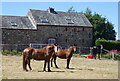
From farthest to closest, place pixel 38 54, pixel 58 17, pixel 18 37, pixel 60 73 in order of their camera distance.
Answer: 1. pixel 58 17
2. pixel 18 37
3. pixel 38 54
4. pixel 60 73

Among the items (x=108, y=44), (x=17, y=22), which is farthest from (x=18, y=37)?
(x=108, y=44)

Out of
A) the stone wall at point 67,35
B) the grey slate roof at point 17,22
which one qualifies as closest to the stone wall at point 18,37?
the grey slate roof at point 17,22

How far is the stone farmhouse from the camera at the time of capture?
137 ft

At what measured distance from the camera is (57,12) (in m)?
47.9

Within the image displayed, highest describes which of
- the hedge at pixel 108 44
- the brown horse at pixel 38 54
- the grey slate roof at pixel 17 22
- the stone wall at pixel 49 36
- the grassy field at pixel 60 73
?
the grey slate roof at pixel 17 22

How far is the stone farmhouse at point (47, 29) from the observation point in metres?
41.8

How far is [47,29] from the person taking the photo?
4422 centimetres

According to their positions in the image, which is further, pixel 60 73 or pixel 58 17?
pixel 58 17

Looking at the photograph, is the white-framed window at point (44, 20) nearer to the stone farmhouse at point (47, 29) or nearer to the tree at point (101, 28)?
the stone farmhouse at point (47, 29)

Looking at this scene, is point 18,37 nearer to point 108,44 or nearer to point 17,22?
point 17,22

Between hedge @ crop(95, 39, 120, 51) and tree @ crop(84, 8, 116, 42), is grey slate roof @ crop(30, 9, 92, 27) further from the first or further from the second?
tree @ crop(84, 8, 116, 42)

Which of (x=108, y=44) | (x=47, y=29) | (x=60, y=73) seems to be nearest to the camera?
(x=60, y=73)

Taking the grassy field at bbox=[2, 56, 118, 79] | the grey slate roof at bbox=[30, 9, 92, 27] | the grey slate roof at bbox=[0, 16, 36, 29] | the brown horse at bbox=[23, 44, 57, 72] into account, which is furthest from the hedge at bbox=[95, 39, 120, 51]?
the brown horse at bbox=[23, 44, 57, 72]

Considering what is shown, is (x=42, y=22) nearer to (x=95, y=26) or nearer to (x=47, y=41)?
(x=47, y=41)
